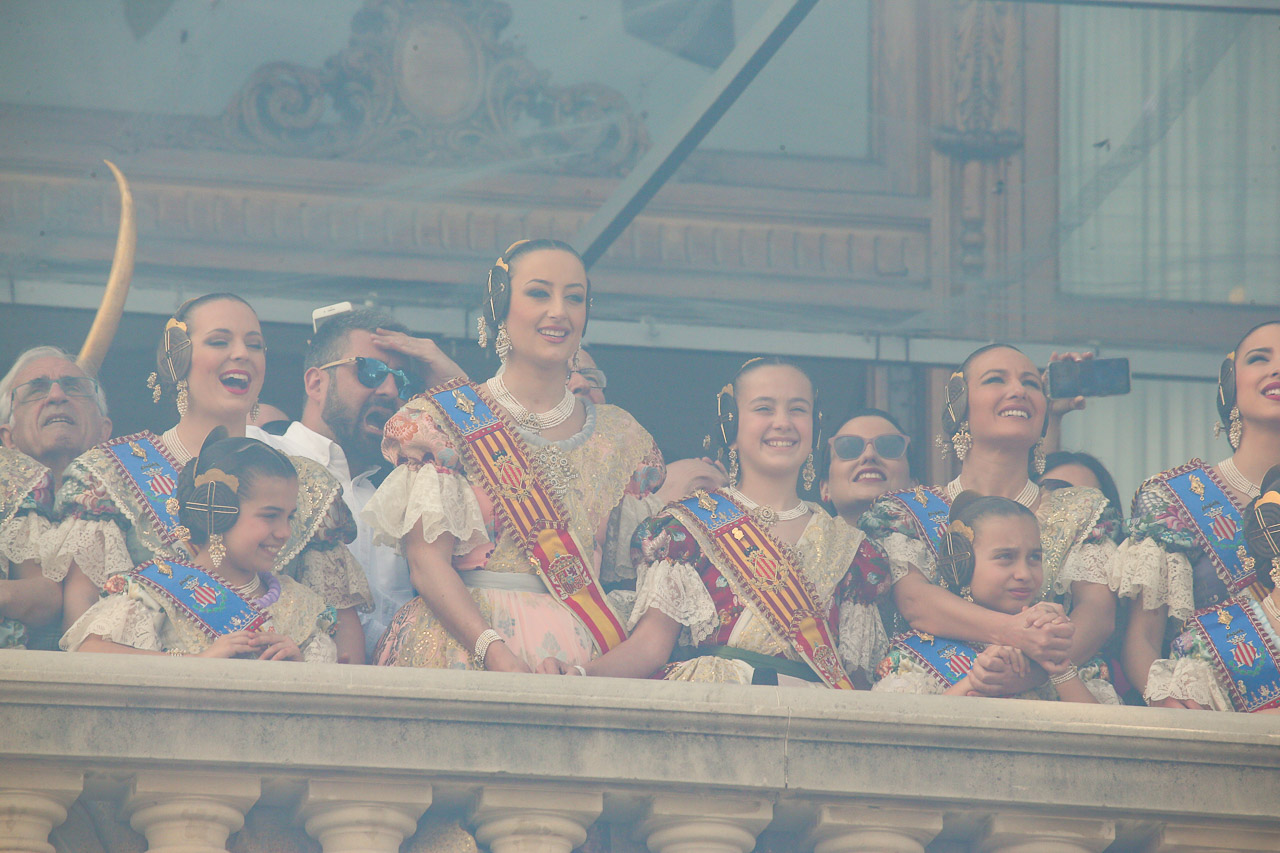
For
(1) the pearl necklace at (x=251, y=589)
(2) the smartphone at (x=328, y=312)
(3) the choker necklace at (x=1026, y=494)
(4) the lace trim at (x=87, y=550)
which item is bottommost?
(1) the pearl necklace at (x=251, y=589)

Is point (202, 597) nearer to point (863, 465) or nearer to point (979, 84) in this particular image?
point (863, 465)

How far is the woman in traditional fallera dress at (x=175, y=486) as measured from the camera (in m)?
6.73

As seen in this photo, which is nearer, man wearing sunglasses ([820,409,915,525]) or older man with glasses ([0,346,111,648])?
older man with glasses ([0,346,111,648])

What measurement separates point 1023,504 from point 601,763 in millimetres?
1922

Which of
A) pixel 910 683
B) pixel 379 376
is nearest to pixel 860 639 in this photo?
pixel 910 683

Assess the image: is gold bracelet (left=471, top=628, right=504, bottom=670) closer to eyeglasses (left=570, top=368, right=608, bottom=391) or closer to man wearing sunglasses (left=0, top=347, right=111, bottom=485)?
eyeglasses (left=570, top=368, right=608, bottom=391)

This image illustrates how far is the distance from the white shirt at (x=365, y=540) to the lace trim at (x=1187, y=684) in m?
2.33

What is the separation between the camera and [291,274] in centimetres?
948

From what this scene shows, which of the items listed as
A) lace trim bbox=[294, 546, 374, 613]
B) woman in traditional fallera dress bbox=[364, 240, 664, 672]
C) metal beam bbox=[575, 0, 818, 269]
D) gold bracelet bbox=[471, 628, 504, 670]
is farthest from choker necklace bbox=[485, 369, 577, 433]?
metal beam bbox=[575, 0, 818, 269]

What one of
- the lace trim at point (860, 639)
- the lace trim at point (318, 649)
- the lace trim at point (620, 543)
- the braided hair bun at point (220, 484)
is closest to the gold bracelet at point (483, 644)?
the lace trim at point (318, 649)

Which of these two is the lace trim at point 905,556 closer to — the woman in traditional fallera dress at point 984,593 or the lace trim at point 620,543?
the woman in traditional fallera dress at point 984,593

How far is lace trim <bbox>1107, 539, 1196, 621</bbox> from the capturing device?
7.02 m

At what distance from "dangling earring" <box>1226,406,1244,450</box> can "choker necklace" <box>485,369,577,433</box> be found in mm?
2167

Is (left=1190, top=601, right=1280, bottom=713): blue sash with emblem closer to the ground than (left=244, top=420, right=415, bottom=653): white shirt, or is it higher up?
closer to the ground
